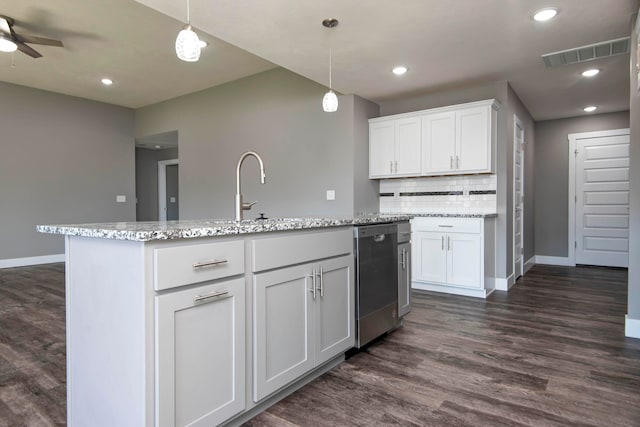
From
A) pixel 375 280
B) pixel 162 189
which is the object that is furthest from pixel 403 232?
pixel 162 189

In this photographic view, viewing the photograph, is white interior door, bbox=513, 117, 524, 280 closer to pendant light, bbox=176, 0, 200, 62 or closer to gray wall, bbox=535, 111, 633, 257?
gray wall, bbox=535, 111, 633, 257

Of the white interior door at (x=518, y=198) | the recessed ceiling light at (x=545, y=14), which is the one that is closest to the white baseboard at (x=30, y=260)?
the white interior door at (x=518, y=198)

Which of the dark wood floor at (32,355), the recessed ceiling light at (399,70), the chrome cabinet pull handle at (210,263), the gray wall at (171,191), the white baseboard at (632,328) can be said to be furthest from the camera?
the gray wall at (171,191)

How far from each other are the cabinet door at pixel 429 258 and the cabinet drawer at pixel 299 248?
2.16 meters

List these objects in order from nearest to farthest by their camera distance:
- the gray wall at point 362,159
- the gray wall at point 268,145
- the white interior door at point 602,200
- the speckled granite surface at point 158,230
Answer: the speckled granite surface at point 158,230, the gray wall at point 362,159, the gray wall at point 268,145, the white interior door at point 602,200

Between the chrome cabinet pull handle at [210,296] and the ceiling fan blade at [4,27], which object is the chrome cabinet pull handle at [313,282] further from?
the ceiling fan blade at [4,27]

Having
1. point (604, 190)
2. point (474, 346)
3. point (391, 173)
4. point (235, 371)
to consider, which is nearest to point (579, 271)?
point (604, 190)

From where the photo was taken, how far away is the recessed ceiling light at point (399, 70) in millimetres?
3749

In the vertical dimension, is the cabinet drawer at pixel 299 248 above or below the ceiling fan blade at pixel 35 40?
below

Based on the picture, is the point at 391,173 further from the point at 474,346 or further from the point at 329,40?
the point at 474,346

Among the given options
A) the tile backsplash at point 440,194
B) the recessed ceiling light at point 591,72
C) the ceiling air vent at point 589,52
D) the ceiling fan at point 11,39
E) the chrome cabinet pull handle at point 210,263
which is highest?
the ceiling fan at point 11,39

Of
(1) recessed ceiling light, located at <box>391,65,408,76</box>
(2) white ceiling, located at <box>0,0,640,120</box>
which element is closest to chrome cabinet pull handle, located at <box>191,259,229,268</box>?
(2) white ceiling, located at <box>0,0,640,120</box>

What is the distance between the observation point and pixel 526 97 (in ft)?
16.3

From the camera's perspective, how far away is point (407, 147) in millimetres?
4562
